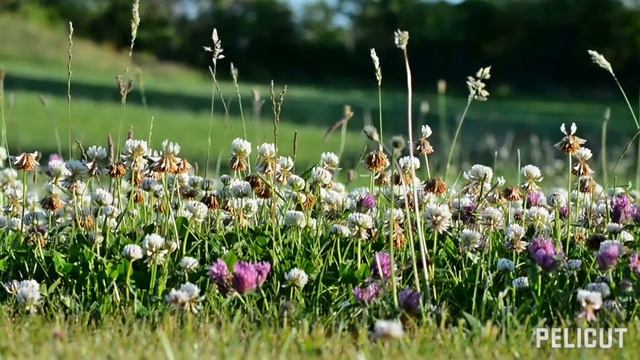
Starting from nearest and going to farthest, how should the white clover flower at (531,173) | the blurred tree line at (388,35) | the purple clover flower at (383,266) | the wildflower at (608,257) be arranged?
the wildflower at (608,257)
the purple clover flower at (383,266)
the white clover flower at (531,173)
the blurred tree line at (388,35)

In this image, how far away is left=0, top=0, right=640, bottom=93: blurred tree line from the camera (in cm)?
3750

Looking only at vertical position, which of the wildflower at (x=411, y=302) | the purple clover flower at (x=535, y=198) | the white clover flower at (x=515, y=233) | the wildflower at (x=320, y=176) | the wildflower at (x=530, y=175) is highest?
the wildflower at (x=530, y=175)

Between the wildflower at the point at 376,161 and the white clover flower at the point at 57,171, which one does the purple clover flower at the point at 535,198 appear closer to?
the wildflower at the point at 376,161

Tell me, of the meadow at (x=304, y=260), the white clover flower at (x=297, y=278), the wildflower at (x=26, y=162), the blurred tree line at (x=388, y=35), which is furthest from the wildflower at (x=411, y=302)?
the blurred tree line at (x=388, y=35)

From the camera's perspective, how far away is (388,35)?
4203cm

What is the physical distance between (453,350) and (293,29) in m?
42.9

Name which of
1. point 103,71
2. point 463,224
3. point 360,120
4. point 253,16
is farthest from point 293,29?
point 463,224

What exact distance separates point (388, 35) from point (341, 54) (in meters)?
2.08

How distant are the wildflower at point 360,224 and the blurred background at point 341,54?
15390 millimetres

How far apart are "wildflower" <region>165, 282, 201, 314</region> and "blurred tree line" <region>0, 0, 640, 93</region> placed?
34.4 metres

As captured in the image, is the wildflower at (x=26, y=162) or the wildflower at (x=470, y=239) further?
the wildflower at (x=26, y=162)

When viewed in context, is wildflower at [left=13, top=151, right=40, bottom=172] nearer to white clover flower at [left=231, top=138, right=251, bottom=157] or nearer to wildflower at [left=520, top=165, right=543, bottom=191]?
white clover flower at [left=231, top=138, right=251, bottom=157]

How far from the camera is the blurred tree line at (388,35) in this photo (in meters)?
37.5

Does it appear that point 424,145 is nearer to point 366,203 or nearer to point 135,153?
point 366,203
